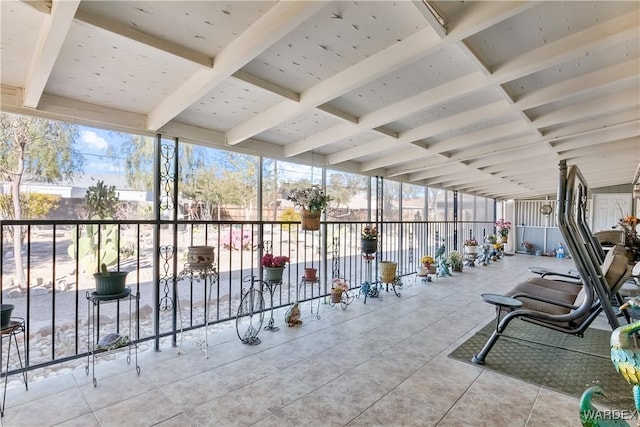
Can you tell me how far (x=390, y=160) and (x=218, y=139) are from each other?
92.4 inches

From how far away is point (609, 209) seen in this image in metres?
8.93

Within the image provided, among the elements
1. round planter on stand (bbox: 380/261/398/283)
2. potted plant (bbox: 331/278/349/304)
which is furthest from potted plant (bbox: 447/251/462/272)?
potted plant (bbox: 331/278/349/304)

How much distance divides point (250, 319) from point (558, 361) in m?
2.63

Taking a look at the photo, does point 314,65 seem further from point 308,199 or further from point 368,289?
point 368,289

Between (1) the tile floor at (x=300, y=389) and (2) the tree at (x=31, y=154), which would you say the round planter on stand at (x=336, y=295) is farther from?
(2) the tree at (x=31, y=154)

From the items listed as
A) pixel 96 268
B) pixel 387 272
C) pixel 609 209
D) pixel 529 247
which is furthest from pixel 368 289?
pixel 609 209

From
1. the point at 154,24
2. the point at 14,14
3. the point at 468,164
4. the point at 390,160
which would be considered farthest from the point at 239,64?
the point at 468,164

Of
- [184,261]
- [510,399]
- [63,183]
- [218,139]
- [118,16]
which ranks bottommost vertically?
[510,399]

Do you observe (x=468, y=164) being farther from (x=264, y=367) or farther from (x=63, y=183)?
(x=63, y=183)

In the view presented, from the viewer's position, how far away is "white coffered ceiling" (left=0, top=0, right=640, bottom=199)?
152 centimetres

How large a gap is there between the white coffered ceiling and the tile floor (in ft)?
6.01

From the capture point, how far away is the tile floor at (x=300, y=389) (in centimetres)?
173

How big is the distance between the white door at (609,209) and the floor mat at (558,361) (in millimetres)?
7924

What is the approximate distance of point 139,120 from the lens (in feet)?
8.40
